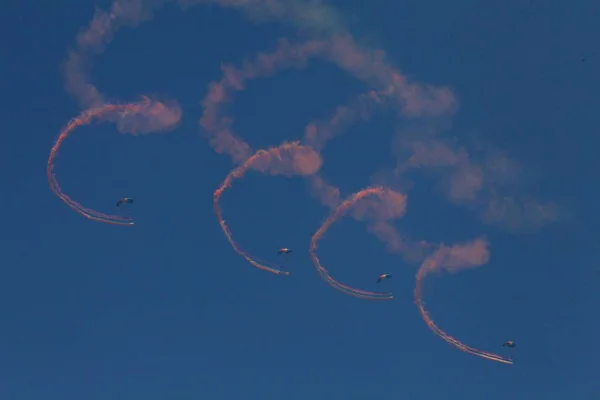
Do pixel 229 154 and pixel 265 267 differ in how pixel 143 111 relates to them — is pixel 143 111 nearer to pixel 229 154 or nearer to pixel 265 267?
pixel 229 154

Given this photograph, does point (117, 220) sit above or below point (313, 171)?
below

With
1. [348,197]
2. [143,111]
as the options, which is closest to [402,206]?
[348,197]

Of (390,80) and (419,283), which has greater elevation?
(390,80)

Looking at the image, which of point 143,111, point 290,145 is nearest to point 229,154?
point 290,145

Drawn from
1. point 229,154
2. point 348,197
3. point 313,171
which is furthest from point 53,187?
point 348,197

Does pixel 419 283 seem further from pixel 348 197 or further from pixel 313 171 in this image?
pixel 313 171

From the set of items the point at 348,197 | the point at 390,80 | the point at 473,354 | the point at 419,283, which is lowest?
the point at 473,354

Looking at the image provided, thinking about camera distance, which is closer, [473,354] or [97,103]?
[97,103]

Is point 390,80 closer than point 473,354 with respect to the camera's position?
Yes
